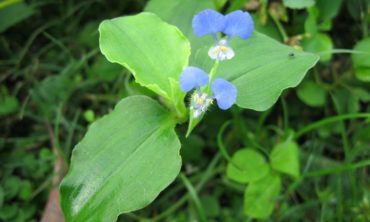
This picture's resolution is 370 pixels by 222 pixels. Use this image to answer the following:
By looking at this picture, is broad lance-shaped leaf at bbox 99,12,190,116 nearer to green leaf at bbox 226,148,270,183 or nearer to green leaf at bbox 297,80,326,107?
green leaf at bbox 226,148,270,183

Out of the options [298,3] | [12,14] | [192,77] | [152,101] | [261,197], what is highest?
[192,77]

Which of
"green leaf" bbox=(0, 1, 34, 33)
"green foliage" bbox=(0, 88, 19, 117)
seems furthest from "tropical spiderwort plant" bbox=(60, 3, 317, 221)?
"green leaf" bbox=(0, 1, 34, 33)

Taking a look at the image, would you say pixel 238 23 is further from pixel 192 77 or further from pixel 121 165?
pixel 121 165

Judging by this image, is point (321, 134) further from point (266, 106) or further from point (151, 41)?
point (151, 41)

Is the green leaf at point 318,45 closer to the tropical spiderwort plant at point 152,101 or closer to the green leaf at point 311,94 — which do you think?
the green leaf at point 311,94

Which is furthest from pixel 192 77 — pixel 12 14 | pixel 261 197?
pixel 12 14

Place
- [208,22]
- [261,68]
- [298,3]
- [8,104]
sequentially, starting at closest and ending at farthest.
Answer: [208,22] → [261,68] → [298,3] → [8,104]
